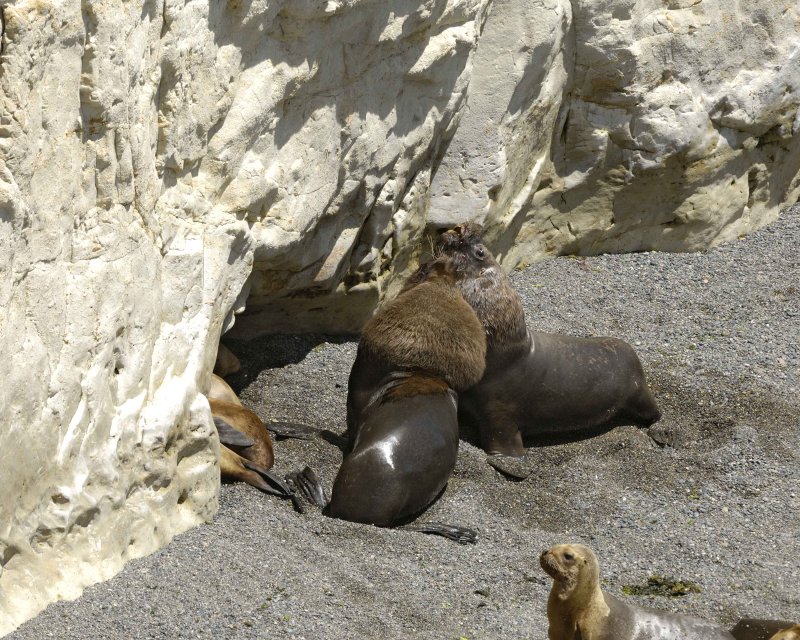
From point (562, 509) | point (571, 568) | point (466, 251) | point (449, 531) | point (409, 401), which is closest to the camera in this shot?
point (571, 568)

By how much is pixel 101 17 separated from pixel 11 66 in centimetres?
59

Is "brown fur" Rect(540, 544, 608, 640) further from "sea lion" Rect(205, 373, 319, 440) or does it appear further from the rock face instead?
"sea lion" Rect(205, 373, 319, 440)

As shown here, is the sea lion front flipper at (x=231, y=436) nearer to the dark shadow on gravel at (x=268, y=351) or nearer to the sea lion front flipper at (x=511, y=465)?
the dark shadow on gravel at (x=268, y=351)

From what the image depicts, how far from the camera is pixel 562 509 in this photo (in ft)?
21.1

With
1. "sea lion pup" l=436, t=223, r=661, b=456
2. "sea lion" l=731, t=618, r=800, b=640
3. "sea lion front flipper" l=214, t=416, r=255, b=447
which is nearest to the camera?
"sea lion" l=731, t=618, r=800, b=640

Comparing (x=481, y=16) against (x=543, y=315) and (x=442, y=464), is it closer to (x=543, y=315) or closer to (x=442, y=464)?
(x=543, y=315)

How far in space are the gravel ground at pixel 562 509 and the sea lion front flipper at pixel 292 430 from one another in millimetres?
81

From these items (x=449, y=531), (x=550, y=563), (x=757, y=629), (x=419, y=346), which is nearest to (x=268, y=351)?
(x=419, y=346)

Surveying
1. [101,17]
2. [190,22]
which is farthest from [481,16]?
[101,17]

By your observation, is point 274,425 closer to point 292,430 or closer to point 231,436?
point 292,430

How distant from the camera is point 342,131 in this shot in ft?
22.2

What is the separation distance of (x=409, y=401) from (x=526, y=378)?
1.12m

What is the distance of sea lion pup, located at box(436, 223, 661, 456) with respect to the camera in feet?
24.3

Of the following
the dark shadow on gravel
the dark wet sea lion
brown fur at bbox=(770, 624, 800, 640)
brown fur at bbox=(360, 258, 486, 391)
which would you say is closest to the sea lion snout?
brown fur at bbox=(770, 624, 800, 640)
